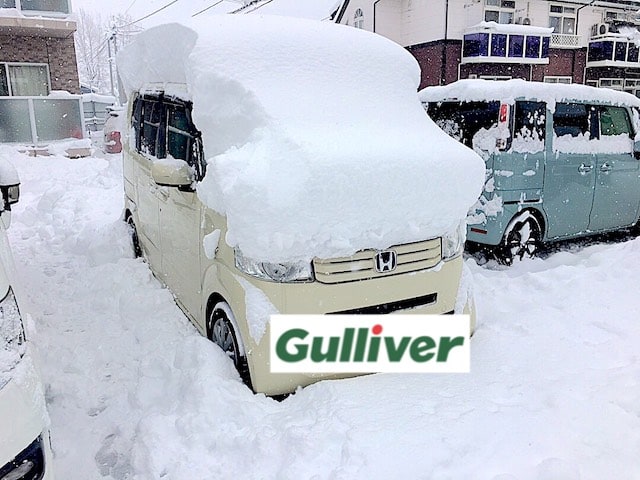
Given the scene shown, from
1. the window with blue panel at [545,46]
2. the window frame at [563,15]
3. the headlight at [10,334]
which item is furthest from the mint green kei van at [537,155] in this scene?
the window frame at [563,15]

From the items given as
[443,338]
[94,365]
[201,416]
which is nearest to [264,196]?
[201,416]

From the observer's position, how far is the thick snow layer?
18.4 ft

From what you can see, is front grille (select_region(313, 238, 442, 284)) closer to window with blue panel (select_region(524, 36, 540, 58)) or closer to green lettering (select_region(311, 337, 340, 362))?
green lettering (select_region(311, 337, 340, 362))

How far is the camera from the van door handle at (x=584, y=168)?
6.22 metres

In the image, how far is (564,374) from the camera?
10.6 ft

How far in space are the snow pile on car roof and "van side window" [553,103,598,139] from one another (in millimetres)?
2703

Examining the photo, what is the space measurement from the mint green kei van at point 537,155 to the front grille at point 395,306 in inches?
107

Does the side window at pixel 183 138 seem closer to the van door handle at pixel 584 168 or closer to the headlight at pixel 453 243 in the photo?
the headlight at pixel 453 243

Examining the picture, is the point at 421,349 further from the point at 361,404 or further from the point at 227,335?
the point at 227,335

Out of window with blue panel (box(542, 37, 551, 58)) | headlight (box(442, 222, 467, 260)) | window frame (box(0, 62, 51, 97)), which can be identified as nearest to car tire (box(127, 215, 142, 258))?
headlight (box(442, 222, 467, 260))

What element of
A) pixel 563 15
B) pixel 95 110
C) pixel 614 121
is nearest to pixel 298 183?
pixel 614 121

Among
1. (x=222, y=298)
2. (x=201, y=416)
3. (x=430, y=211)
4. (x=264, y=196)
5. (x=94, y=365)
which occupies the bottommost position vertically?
(x=94, y=365)

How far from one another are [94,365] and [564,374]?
10.2ft

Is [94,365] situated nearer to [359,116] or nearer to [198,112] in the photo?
[198,112]
